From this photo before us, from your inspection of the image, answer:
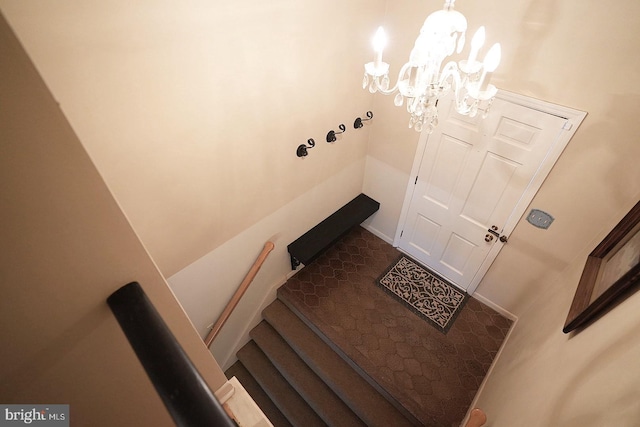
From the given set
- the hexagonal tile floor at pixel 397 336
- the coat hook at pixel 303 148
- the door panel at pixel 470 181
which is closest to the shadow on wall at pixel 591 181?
the door panel at pixel 470 181

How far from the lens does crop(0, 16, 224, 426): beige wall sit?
0.55 meters

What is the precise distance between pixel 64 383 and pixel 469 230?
11.0 ft

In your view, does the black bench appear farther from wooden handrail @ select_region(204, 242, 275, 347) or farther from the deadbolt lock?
the deadbolt lock

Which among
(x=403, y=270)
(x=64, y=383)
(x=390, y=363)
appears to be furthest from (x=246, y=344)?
(x=64, y=383)

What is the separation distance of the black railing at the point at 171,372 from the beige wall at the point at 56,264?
0.17m

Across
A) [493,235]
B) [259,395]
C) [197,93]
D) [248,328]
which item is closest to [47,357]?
[197,93]

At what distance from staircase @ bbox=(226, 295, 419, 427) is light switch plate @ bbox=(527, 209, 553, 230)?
82.5 inches

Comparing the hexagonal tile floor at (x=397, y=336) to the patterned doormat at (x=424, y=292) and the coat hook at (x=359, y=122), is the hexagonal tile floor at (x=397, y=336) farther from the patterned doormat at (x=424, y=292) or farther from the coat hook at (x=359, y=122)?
the coat hook at (x=359, y=122)

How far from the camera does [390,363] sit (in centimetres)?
295

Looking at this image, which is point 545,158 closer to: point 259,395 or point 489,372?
point 489,372

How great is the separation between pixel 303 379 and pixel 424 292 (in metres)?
1.73

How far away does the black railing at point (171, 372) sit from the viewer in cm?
48

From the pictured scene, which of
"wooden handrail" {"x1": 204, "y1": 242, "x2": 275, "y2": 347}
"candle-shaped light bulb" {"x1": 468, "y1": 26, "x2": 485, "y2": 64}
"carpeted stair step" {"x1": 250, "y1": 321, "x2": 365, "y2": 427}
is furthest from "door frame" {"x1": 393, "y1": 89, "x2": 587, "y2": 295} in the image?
"carpeted stair step" {"x1": 250, "y1": 321, "x2": 365, "y2": 427}

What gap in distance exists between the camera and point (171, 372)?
0.53 metres
